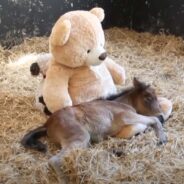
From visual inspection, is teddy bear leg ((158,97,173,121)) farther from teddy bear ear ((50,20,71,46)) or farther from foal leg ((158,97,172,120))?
teddy bear ear ((50,20,71,46))

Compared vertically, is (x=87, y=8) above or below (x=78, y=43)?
below

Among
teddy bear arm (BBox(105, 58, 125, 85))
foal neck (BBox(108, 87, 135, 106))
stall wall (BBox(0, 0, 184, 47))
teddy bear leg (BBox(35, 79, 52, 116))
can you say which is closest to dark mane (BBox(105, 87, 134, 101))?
foal neck (BBox(108, 87, 135, 106))

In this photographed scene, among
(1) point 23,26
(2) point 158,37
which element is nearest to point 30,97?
(1) point 23,26

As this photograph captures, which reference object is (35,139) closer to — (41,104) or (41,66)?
(41,104)

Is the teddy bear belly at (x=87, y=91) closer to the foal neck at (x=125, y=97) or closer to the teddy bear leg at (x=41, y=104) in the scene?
the foal neck at (x=125, y=97)

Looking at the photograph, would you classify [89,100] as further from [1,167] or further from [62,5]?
[62,5]

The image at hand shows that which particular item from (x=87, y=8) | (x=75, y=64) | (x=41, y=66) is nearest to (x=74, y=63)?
(x=75, y=64)

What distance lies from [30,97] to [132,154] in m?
0.87

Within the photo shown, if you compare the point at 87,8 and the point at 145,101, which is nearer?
the point at 145,101

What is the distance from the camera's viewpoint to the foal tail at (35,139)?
6.16 ft

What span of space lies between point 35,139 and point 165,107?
2.34 feet

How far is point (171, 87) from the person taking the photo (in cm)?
263

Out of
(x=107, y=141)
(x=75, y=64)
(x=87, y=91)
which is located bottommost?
(x=107, y=141)

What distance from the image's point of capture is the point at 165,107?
2.22 meters
